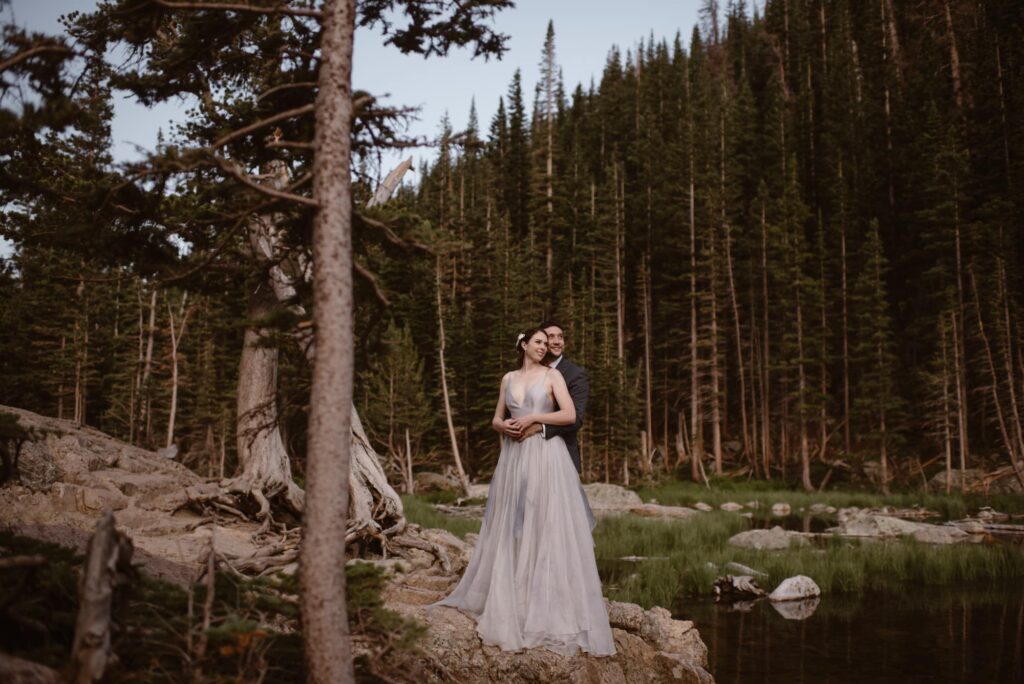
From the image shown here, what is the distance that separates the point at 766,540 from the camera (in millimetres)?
15992

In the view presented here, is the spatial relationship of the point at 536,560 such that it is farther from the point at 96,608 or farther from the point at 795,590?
the point at 795,590

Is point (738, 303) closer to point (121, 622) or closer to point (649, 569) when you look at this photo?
point (649, 569)

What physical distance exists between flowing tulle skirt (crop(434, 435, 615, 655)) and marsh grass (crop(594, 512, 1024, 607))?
4984 mm

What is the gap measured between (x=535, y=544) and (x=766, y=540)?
1188cm

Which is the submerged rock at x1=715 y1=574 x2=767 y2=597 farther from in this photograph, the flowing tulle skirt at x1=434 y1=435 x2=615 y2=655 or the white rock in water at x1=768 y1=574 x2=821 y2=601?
the flowing tulle skirt at x1=434 y1=435 x2=615 y2=655

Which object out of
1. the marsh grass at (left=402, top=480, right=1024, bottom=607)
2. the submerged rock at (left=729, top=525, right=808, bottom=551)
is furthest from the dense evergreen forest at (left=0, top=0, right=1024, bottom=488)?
the submerged rock at (left=729, top=525, right=808, bottom=551)

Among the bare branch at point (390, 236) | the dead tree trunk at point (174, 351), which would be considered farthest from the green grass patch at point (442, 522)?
the dead tree trunk at point (174, 351)

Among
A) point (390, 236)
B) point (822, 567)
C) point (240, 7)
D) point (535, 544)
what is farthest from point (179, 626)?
point (822, 567)

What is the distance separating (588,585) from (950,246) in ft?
111

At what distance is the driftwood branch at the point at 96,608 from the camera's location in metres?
2.96

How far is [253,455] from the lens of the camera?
10.3 metres

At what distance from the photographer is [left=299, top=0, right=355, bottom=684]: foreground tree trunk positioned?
3.65 metres

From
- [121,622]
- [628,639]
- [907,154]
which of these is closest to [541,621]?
[628,639]

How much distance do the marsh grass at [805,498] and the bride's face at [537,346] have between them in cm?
2082
